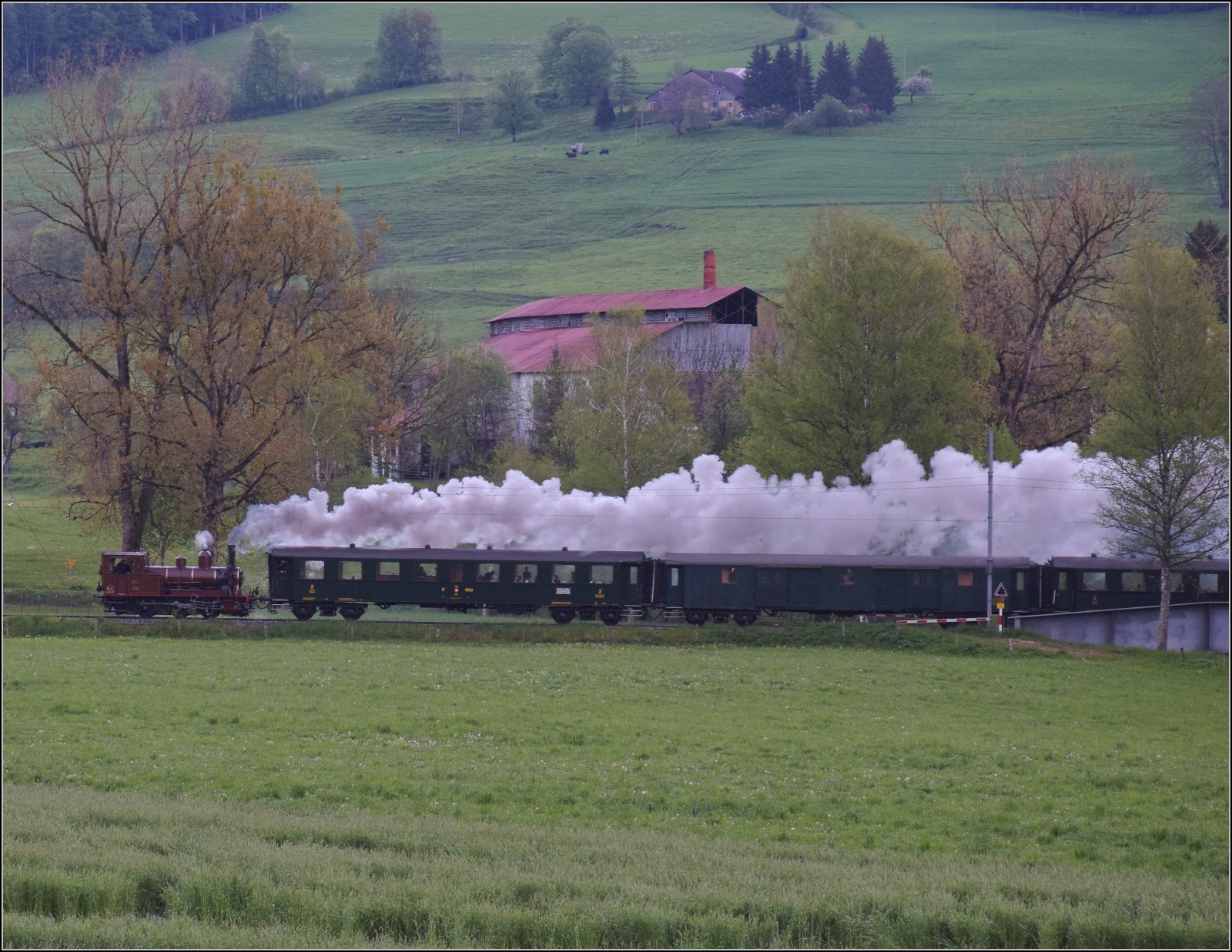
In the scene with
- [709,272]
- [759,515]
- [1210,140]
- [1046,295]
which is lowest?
[759,515]

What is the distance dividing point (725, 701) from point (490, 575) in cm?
1841

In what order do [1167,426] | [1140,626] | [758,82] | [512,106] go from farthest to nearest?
1. [512,106]
2. [758,82]
3. [1140,626]
4. [1167,426]

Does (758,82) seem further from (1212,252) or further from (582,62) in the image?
(1212,252)

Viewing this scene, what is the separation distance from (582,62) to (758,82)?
31833 mm

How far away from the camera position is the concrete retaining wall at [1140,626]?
4388 cm

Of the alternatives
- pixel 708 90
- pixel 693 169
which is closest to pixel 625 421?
pixel 693 169

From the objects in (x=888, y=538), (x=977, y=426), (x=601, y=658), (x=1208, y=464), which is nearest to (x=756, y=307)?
(x=977, y=426)

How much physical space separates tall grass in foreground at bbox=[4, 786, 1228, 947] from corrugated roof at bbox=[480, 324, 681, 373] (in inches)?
2316

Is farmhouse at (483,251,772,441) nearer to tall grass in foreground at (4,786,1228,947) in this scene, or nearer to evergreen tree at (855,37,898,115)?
tall grass in foreground at (4,786,1228,947)

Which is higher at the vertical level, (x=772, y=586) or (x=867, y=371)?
(x=867, y=371)

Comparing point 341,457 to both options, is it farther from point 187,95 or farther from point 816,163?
point 816,163

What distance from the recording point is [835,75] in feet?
584

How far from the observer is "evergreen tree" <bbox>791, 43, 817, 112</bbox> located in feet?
577

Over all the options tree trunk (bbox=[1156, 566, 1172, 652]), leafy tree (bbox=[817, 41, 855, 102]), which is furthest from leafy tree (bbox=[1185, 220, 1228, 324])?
leafy tree (bbox=[817, 41, 855, 102])
